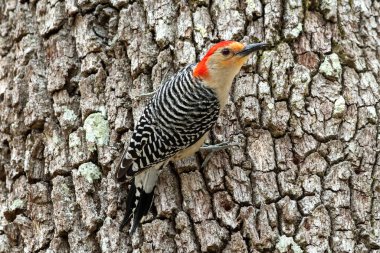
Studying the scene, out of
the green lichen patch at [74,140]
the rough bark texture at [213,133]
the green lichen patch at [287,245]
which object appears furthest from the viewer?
the green lichen patch at [74,140]

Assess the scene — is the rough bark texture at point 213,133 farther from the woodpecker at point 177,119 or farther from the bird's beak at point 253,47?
the bird's beak at point 253,47

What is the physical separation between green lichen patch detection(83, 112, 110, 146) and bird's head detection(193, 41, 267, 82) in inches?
27.5

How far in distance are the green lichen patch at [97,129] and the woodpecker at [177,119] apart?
0.25 metres

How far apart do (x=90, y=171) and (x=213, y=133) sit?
86cm

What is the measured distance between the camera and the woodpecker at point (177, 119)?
13.3 ft

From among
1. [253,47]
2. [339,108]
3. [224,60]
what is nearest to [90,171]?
[224,60]

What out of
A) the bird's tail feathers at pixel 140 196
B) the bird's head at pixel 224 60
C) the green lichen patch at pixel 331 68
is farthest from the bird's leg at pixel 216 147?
the green lichen patch at pixel 331 68

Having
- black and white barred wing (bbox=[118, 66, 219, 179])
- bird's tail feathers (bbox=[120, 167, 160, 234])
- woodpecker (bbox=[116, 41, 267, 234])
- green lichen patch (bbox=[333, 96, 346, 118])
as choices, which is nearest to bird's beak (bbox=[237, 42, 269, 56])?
woodpecker (bbox=[116, 41, 267, 234])

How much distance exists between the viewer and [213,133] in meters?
4.39

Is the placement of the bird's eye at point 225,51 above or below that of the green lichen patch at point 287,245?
above

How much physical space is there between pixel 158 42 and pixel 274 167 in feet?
3.89

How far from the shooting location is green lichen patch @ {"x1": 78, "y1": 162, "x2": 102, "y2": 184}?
4.14 m

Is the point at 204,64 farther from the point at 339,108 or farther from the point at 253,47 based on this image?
the point at 339,108

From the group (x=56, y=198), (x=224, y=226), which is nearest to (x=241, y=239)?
(x=224, y=226)
